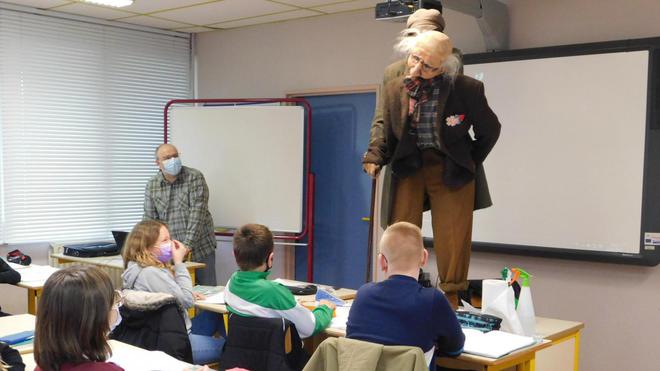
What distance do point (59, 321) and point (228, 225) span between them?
13.8ft

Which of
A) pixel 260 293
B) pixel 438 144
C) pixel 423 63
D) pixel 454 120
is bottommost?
pixel 260 293

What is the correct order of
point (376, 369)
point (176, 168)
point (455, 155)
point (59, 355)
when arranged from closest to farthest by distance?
point (59, 355)
point (376, 369)
point (455, 155)
point (176, 168)

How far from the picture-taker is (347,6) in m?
5.33

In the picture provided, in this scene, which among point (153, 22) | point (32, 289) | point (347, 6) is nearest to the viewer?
point (32, 289)

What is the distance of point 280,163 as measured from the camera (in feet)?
18.9

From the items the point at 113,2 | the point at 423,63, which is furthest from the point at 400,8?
the point at 113,2

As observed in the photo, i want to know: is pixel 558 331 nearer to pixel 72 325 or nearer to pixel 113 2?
pixel 72 325

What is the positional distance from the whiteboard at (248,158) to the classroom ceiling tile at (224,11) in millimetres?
746

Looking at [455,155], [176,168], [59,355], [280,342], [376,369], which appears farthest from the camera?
[176,168]

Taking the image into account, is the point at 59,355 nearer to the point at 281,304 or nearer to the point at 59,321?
the point at 59,321

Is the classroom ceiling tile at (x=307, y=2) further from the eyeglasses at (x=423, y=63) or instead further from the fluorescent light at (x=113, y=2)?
the eyeglasses at (x=423, y=63)

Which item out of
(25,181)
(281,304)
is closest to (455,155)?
(281,304)

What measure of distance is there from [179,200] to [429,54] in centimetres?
322

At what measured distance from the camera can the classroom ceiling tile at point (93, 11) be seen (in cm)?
552
